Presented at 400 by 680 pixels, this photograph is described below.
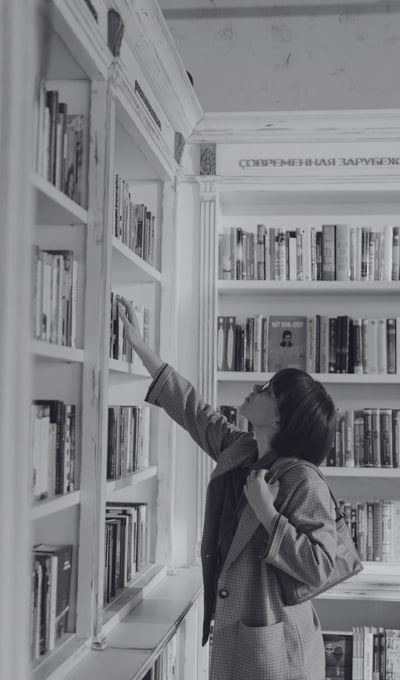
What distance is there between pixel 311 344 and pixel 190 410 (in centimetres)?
107

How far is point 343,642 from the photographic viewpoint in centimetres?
302

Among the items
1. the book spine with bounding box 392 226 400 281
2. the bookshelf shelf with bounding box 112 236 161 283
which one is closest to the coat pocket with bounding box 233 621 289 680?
the bookshelf shelf with bounding box 112 236 161 283

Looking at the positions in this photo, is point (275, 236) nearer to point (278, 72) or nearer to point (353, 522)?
point (278, 72)

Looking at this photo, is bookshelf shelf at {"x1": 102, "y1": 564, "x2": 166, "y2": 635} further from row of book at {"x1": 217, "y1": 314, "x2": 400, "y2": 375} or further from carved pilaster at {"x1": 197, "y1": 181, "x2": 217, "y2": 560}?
row of book at {"x1": 217, "y1": 314, "x2": 400, "y2": 375}

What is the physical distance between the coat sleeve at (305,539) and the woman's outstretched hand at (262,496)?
2 cm

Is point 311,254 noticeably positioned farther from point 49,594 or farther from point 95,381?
point 49,594

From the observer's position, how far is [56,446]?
1.69 metres

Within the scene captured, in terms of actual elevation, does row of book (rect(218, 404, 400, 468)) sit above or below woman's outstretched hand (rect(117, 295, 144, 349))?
below

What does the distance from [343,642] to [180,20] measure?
2866 millimetres

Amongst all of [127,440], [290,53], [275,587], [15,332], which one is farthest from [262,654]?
[290,53]

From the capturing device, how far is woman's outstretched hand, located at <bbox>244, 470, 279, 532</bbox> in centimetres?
172

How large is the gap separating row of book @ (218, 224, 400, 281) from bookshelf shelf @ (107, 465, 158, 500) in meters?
0.90

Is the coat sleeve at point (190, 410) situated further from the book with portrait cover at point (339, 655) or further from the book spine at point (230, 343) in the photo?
the book with portrait cover at point (339, 655)

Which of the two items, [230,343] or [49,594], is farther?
[230,343]
